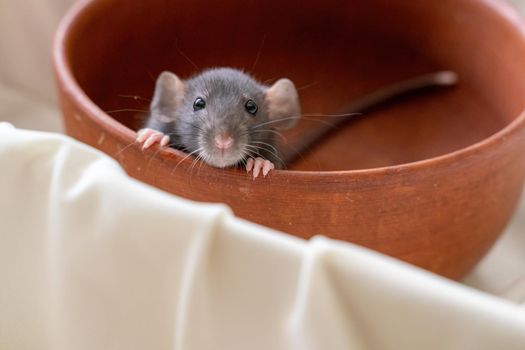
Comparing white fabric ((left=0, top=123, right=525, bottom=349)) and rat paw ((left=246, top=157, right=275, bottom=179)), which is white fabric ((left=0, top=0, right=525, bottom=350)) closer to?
white fabric ((left=0, top=123, right=525, bottom=349))

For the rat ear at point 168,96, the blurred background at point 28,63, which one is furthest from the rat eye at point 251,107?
the blurred background at point 28,63

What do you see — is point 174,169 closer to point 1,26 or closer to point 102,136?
point 102,136

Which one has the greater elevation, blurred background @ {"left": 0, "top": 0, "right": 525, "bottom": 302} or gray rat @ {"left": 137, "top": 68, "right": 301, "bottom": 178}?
blurred background @ {"left": 0, "top": 0, "right": 525, "bottom": 302}

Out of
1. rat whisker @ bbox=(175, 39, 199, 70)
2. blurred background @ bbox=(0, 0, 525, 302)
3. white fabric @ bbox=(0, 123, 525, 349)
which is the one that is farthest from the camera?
blurred background @ bbox=(0, 0, 525, 302)

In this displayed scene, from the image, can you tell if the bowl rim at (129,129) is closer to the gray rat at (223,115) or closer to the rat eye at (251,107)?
the gray rat at (223,115)

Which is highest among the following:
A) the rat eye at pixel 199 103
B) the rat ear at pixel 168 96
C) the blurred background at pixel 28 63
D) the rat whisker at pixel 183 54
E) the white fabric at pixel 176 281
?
the blurred background at pixel 28 63

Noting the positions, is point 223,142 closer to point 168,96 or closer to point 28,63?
point 168,96

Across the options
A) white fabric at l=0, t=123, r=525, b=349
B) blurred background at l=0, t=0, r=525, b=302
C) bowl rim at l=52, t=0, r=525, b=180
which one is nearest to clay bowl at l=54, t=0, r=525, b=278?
bowl rim at l=52, t=0, r=525, b=180

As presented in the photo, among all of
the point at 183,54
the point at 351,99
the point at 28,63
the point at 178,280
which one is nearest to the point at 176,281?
the point at 178,280
